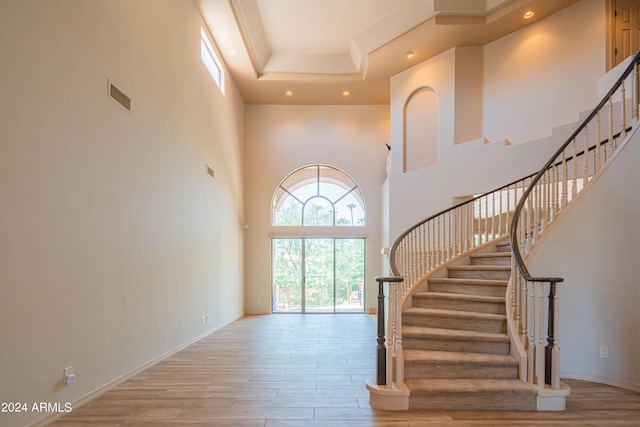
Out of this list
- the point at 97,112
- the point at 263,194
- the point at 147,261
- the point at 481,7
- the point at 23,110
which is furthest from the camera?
the point at 263,194

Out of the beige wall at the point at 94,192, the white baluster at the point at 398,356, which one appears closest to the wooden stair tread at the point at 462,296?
the white baluster at the point at 398,356

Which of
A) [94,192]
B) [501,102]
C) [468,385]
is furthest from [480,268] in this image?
[94,192]

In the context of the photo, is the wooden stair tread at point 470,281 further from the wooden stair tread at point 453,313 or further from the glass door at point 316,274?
the glass door at point 316,274

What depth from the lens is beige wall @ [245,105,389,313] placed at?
31.2 ft

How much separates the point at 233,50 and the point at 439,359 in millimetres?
6672

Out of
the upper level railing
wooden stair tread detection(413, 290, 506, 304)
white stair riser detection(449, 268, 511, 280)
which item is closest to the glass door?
→ white stair riser detection(449, 268, 511, 280)

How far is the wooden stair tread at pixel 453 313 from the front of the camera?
155 inches

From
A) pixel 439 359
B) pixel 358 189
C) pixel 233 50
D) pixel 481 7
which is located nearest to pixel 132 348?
pixel 439 359

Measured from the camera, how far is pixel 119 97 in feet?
12.6

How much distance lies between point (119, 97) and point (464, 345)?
4496 millimetres

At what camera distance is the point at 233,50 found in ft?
23.9

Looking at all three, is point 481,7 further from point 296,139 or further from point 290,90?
point 296,139

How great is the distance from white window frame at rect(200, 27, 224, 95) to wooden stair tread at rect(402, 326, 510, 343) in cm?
552

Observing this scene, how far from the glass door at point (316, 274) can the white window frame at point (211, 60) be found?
13.9 feet
